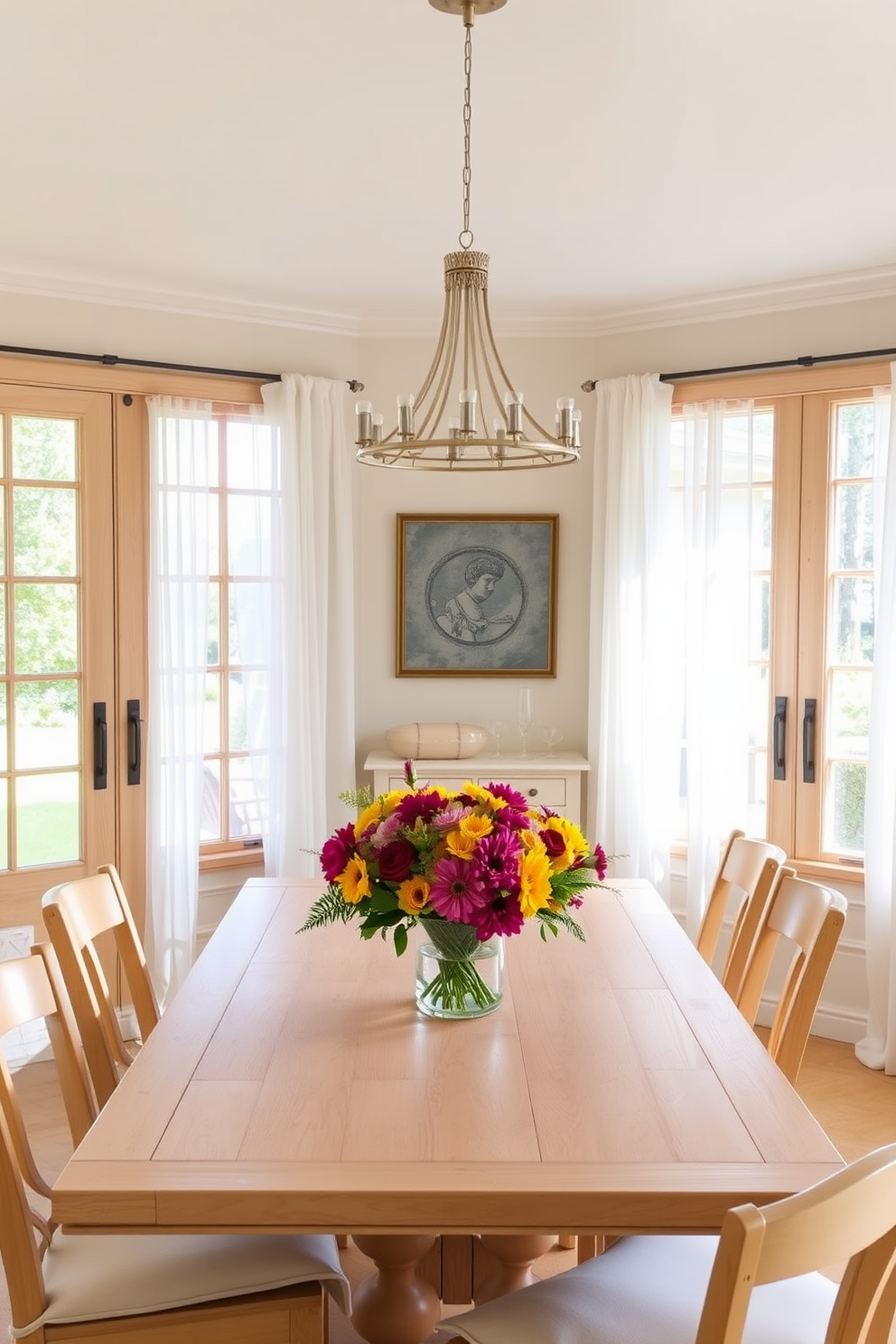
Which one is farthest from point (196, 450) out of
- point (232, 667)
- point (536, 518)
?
point (536, 518)

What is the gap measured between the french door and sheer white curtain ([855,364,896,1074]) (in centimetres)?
281

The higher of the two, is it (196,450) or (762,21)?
(762,21)

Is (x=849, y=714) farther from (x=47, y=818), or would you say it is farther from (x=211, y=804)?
(x=47, y=818)

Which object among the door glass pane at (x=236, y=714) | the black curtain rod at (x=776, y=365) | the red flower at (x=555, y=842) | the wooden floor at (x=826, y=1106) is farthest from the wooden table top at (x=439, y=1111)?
the black curtain rod at (x=776, y=365)

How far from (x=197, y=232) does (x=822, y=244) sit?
2.09 m

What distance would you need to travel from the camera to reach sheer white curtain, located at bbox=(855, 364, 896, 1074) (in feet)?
13.1

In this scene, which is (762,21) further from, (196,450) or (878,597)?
(196,450)

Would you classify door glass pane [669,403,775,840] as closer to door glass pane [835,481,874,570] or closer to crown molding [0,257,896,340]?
door glass pane [835,481,874,570]

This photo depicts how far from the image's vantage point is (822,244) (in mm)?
3840

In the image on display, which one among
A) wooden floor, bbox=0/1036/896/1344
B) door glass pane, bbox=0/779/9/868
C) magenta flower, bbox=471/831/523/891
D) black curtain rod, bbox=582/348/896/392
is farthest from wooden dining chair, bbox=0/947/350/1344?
black curtain rod, bbox=582/348/896/392

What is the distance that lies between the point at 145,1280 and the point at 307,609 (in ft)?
10.0

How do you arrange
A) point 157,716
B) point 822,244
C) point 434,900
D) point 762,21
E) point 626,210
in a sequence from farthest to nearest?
point 157,716 → point 822,244 → point 626,210 → point 762,21 → point 434,900

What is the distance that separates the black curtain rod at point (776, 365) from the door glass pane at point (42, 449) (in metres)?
2.07

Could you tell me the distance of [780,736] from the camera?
4.44 metres
